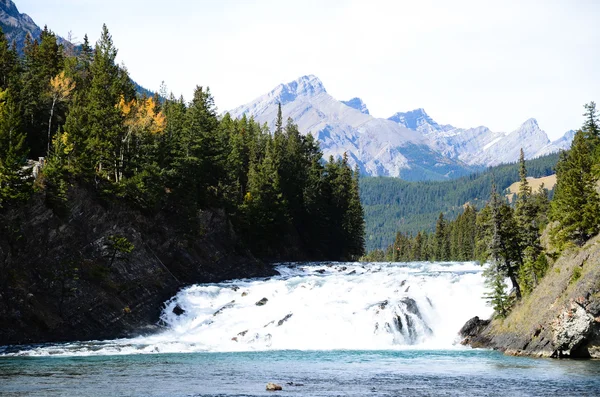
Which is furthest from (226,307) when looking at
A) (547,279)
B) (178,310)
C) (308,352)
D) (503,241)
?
(547,279)

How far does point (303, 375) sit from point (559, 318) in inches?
747

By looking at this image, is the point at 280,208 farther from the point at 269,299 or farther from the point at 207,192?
the point at 269,299

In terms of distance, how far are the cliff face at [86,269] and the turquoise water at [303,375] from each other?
9.27m

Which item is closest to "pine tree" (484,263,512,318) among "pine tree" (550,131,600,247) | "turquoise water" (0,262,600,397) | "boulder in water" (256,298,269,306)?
"turquoise water" (0,262,600,397)

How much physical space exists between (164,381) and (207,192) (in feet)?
187

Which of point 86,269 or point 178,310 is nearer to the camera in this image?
point 86,269

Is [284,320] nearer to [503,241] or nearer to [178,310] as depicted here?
[178,310]

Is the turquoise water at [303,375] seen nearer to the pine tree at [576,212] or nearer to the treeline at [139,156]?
the pine tree at [576,212]

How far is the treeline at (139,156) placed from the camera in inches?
2520

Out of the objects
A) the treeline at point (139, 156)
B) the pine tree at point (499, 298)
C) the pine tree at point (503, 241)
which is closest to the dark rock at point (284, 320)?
the pine tree at point (499, 298)

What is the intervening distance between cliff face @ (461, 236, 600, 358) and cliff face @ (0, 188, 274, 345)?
3278cm

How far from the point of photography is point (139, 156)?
8012cm

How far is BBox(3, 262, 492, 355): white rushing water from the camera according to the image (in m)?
54.5

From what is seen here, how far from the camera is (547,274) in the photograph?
51.1 m
